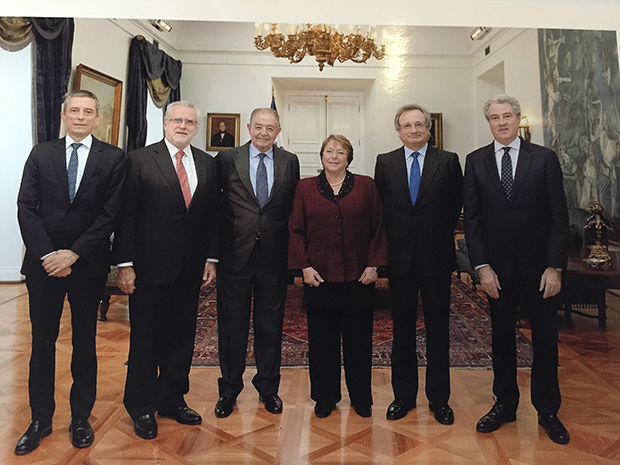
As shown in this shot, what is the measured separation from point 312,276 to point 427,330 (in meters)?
0.74

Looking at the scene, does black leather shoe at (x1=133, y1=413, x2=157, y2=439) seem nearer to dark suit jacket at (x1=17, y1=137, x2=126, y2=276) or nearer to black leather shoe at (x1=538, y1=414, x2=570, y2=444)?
dark suit jacket at (x1=17, y1=137, x2=126, y2=276)

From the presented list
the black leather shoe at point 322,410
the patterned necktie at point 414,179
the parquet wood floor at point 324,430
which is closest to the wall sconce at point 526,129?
the parquet wood floor at point 324,430

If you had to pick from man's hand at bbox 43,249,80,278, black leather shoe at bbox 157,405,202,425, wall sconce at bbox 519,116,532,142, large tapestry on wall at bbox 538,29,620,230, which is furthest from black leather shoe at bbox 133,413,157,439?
wall sconce at bbox 519,116,532,142

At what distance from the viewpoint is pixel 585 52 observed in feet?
19.2

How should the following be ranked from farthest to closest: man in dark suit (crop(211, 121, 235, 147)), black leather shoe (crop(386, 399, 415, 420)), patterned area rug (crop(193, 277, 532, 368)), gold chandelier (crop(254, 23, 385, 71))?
man in dark suit (crop(211, 121, 235, 147)) < gold chandelier (crop(254, 23, 385, 71)) < patterned area rug (crop(193, 277, 532, 368)) < black leather shoe (crop(386, 399, 415, 420))

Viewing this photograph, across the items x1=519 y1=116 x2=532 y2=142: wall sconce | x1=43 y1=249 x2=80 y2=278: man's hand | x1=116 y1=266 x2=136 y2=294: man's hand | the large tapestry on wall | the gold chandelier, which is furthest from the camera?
x1=519 y1=116 x2=532 y2=142: wall sconce

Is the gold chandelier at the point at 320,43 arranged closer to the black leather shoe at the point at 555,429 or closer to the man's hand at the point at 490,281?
the man's hand at the point at 490,281

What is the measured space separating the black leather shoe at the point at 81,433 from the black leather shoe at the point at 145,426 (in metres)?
0.22

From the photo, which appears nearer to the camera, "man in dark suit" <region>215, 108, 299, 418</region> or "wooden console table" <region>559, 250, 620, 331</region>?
"man in dark suit" <region>215, 108, 299, 418</region>

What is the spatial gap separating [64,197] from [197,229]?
67cm

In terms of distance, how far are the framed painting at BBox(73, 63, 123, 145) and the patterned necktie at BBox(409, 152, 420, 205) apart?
508 centimetres

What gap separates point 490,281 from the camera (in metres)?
2.50

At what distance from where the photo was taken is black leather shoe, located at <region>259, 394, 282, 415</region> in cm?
279

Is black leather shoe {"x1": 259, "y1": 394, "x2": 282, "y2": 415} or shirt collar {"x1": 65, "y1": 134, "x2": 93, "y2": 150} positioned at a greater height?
shirt collar {"x1": 65, "y1": 134, "x2": 93, "y2": 150}
